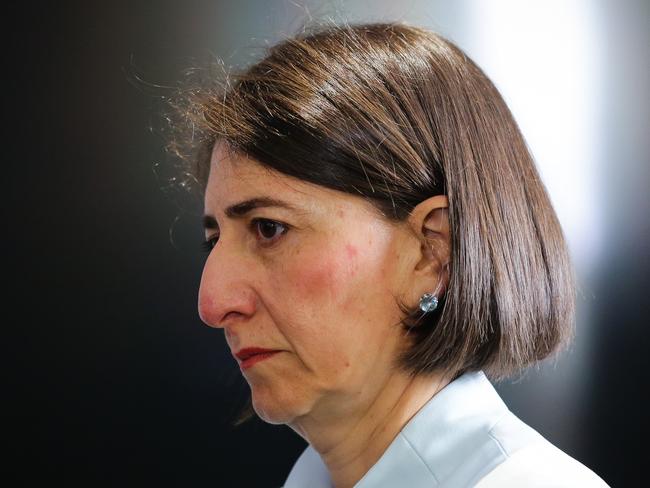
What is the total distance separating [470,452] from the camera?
98 centimetres

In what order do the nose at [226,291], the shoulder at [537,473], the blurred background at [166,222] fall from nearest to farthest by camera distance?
the shoulder at [537,473] < the nose at [226,291] < the blurred background at [166,222]

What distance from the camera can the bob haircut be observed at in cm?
Result: 100

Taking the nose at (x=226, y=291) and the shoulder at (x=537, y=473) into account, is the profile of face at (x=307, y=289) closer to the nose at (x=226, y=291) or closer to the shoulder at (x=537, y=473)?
the nose at (x=226, y=291)

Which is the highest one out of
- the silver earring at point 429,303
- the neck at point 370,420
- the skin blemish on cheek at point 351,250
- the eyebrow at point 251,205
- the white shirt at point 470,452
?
the eyebrow at point 251,205

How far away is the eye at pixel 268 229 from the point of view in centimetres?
102

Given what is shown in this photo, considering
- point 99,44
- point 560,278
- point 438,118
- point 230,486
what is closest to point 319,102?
point 438,118

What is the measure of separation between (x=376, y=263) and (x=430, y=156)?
5.5 inches

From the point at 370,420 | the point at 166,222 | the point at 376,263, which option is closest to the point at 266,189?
the point at 376,263

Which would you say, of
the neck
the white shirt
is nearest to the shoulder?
the white shirt

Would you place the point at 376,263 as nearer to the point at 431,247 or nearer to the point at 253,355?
the point at 431,247

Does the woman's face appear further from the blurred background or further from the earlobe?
the blurred background

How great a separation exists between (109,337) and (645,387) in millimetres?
904

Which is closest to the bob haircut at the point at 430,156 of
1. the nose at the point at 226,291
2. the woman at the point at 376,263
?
the woman at the point at 376,263

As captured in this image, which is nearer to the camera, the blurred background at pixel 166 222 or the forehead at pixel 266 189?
the forehead at pixel 266 189
